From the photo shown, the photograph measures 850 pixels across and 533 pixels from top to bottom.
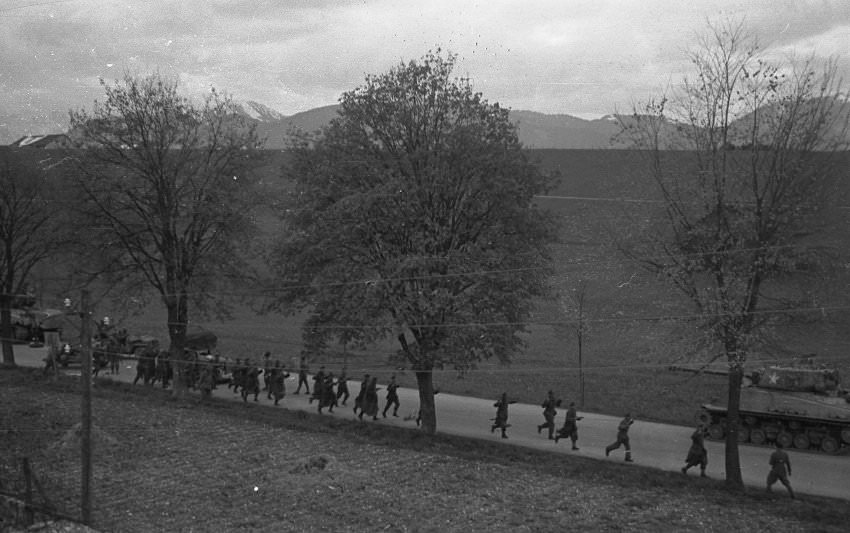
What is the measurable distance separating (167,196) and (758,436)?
21.9 metres

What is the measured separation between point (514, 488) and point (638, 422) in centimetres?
953

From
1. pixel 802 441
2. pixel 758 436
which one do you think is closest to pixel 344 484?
pixel 758 436

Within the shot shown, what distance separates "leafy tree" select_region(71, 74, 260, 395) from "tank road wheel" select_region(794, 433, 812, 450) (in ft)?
64.7

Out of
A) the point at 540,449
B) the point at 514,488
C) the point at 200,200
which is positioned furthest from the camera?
the point at 200,200

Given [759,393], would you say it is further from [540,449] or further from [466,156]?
[466,156]

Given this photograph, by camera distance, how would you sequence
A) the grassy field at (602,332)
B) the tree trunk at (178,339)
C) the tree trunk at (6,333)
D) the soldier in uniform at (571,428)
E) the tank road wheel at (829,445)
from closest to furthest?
the grassy field at (602,332)
the soldier in uniform at (571,428)
the tank road wheel at (829,445)
the tree trunk at (178,339)
the tree trunk at (6,333)

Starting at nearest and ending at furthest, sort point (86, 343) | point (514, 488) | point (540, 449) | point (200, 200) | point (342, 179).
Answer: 1. point (86, 343)
2. point (514, 488)
3. point (540, 449)
4. point (342, 179)
5. point (200, 200)

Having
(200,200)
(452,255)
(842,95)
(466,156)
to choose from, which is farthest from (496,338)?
(200,200)

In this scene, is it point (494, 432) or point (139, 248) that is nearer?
point (494, 432)

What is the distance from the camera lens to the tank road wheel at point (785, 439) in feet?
75.5

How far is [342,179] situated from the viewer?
2325 cm

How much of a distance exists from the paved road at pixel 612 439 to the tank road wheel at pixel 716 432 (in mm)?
457

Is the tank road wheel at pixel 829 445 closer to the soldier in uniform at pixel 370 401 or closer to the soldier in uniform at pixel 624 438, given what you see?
the soldier in uniform at pixel 624 438

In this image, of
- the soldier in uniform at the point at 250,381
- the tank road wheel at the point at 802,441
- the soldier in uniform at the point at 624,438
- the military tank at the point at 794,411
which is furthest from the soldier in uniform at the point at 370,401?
the tank road wheel at the point at 802,441
